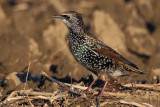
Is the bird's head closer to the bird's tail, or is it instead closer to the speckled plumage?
the speckled plumage

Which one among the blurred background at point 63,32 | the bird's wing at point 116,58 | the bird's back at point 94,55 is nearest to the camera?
the bird's back at point 94,55

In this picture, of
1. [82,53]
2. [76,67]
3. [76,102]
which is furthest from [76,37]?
[76,67]

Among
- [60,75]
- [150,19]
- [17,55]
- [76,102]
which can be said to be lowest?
[76,102]

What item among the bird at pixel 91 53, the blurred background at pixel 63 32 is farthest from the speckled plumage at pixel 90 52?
the blurred background at pixel 63 32

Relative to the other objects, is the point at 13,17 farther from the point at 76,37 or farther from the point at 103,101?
the point at 103,101

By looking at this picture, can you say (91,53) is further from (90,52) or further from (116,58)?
(116,58)

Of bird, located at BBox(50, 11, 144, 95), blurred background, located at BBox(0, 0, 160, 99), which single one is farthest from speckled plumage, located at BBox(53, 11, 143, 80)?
blurred background, located at BBox(0, 0, 160, 99)

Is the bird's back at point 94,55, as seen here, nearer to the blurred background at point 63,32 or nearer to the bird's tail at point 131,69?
the bird's tail at point 131,69

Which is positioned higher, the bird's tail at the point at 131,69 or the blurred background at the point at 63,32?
the blurred background at the point at 63,32
